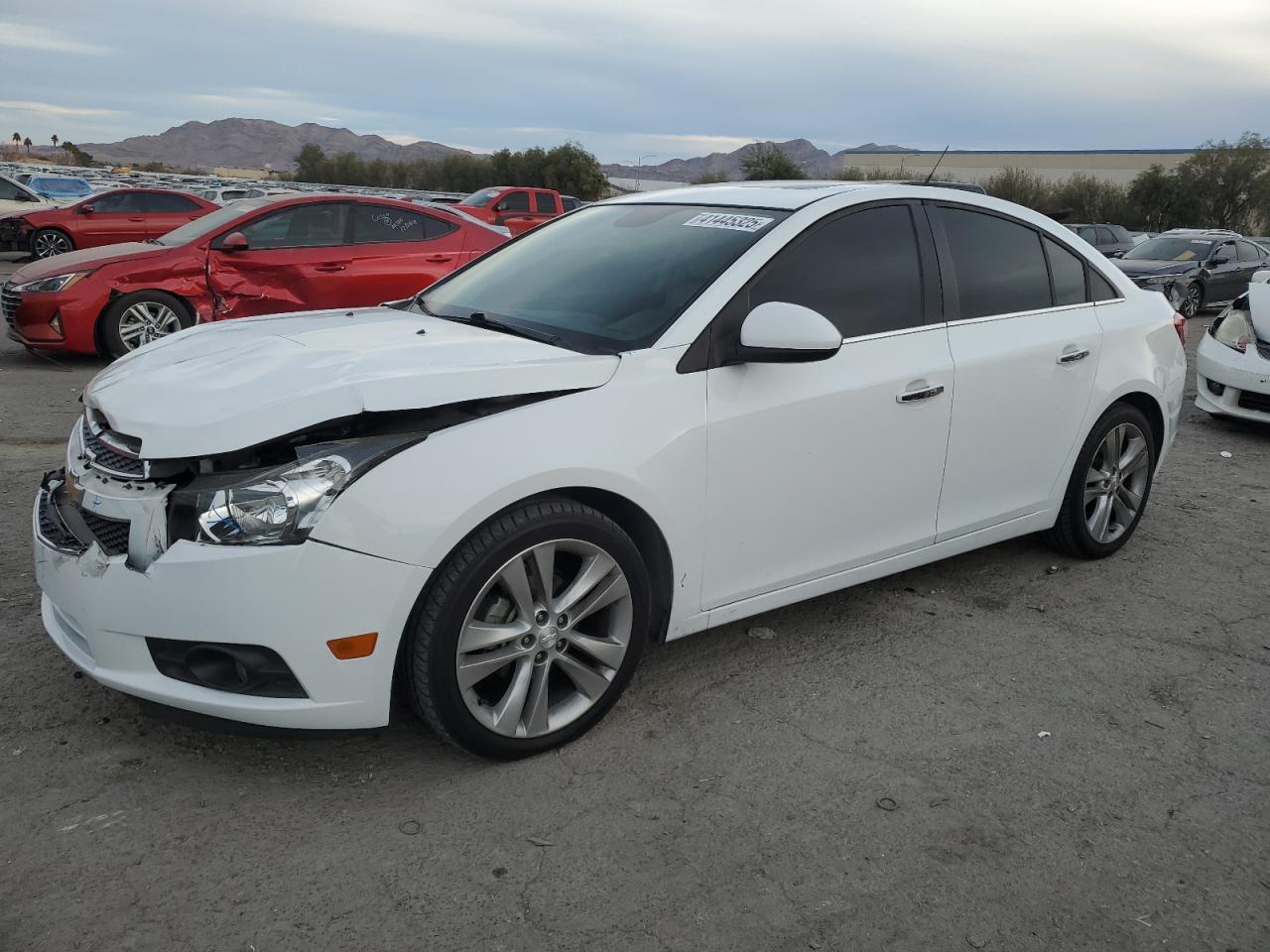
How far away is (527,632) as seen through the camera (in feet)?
9.85

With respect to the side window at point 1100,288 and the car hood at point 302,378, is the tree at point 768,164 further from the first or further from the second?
the car hood at point 302,378

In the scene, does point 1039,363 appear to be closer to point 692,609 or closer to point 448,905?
point 692,609

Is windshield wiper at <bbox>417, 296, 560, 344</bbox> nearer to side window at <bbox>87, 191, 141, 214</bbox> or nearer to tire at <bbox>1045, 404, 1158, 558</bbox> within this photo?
tire at <bbox>1045, 404, 1158, 558</bbox>

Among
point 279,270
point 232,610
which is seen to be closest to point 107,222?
point 279,270

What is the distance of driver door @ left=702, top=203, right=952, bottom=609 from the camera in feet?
11.1

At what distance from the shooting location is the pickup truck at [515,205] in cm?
1956

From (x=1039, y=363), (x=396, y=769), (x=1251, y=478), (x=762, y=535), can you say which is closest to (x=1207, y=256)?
(x=1251, y=478)

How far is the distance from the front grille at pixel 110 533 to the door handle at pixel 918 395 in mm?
2530

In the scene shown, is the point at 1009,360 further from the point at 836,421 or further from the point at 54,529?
the point at 54,529

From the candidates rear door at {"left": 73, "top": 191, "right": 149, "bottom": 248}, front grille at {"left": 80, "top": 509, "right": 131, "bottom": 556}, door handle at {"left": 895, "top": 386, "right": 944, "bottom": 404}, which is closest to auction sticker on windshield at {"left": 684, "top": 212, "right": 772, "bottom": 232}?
door handle at {"left": 895, "top": 386, "right": 944, "bottom": 404}

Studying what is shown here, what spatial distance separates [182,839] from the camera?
2.69 meters

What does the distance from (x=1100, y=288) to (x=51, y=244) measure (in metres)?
17.8

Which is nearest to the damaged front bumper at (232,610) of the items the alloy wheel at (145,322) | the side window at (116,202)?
the alloy wheel at (145,322)

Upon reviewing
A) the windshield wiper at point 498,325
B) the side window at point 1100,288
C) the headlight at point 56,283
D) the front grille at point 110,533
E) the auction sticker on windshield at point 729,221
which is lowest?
the front grille at point 110,533
